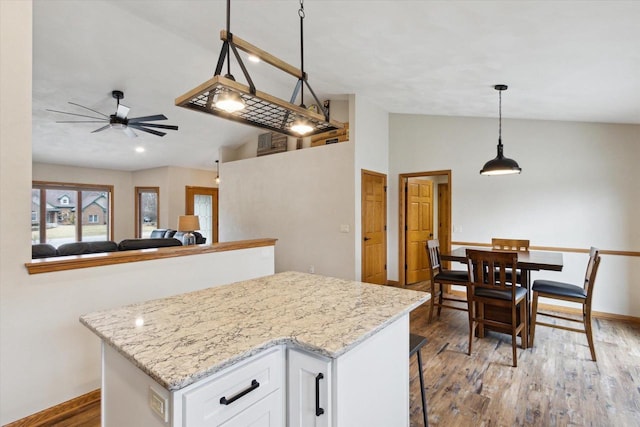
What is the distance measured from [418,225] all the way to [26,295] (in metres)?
5.35

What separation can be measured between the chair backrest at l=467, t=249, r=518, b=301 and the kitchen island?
5.51 ft

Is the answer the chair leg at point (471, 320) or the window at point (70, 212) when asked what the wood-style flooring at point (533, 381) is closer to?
the chair leg at point (471, 320)

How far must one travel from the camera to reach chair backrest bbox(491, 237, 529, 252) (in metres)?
3.91

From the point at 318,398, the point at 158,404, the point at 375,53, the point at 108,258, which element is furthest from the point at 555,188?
the point at 108,258

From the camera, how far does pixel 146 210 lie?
326 inches

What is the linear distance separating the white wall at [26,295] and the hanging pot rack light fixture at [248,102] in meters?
1.32

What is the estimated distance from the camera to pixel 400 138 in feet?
17.6

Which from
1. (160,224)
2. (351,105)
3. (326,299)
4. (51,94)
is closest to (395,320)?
(326,299)

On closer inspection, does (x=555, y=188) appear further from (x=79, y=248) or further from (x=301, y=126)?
(x=79, y=248)

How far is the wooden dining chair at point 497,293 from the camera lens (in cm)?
281

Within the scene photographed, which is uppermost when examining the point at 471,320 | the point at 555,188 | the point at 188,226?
the point at 555,188

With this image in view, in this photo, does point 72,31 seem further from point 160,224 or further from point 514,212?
point 514,212

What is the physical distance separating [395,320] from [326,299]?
0.38 metres

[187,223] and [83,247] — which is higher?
[187,223]
